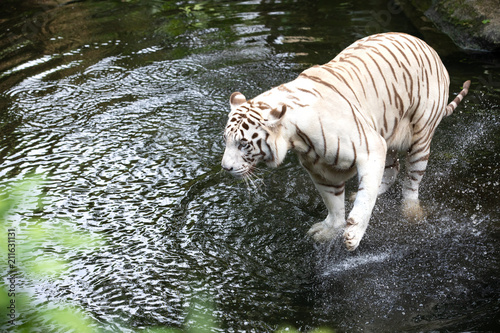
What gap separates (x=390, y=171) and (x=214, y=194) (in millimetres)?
1263

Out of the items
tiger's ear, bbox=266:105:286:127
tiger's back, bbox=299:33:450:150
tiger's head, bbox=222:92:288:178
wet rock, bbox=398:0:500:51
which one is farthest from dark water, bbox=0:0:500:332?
tiger's back, bbox=299:33:450:150

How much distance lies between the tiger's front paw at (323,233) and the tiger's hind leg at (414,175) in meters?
0.58

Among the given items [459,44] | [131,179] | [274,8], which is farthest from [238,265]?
[274,8]

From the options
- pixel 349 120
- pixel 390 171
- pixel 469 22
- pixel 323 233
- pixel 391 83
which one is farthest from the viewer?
pixel 469 22

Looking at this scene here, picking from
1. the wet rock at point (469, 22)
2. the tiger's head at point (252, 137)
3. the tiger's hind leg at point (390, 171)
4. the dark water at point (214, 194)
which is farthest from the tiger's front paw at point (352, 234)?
the wet rock at point (469, 22)

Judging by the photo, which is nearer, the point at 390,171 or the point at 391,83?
the point at 391,83

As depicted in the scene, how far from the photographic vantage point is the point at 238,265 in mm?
3281

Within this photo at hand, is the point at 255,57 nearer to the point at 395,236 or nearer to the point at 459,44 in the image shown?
the point at 459,44

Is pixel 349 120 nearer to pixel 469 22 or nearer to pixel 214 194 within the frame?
pixel 214 194

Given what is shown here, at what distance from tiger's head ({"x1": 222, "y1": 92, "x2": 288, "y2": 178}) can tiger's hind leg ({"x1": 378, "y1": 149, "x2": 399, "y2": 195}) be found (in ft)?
4.27

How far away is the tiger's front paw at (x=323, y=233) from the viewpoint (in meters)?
3.43

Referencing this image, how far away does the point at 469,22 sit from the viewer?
20.1ft

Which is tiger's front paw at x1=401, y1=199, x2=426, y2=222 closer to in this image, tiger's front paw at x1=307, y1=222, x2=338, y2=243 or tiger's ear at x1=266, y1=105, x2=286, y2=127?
tiger's front paw at x1=307, y1=222, x2=338, y2=243

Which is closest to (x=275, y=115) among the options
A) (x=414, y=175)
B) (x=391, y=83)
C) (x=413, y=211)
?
(x=391, y=83)
